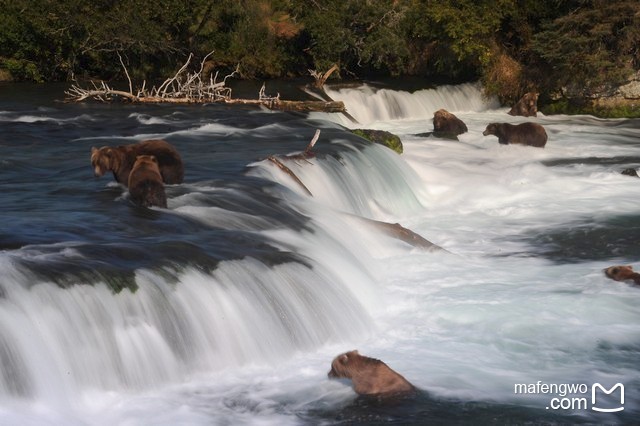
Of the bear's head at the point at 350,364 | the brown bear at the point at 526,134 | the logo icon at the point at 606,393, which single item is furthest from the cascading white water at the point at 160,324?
the brown bear at the point at 526,134

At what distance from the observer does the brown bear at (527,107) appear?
95.4 feet

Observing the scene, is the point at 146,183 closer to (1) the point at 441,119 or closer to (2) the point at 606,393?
(2) the point at 606,393

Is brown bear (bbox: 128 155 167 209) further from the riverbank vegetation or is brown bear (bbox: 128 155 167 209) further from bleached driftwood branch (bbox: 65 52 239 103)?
the riverbank vegetation

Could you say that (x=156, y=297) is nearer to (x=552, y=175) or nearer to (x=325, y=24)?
(x=552, y=175)

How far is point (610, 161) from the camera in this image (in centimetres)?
2114

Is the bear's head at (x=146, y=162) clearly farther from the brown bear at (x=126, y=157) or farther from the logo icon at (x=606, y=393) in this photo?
the logo icon at (x=606, y=393)

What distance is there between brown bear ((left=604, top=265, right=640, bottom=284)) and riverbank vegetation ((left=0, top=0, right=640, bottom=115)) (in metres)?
17.4

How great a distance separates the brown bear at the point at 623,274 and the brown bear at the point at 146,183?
5159 millimetres

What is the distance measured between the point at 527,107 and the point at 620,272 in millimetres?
17641

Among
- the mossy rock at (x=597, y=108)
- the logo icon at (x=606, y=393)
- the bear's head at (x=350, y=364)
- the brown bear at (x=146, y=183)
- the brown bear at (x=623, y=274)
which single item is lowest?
the logo icon at (x=606, y=393)

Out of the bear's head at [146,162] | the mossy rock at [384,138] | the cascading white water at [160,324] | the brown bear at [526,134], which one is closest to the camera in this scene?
the cascading white water at [160,324]

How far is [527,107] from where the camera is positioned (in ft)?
95.6

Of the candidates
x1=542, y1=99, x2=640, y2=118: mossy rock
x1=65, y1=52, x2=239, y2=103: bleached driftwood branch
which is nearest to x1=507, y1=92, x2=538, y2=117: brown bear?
x1=542, y1=99, x2=640, y2=118: mossy rock

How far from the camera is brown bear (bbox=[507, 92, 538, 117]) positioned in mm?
29078
